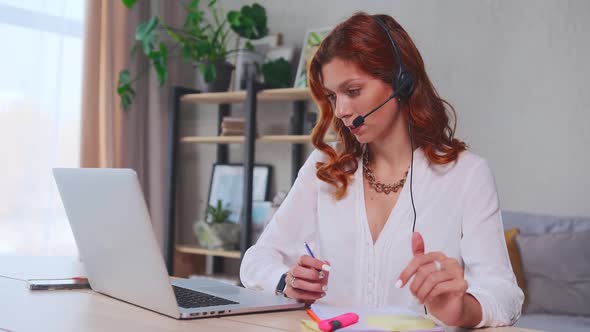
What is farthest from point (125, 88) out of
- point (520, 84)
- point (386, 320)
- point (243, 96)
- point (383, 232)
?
point (386, 320)

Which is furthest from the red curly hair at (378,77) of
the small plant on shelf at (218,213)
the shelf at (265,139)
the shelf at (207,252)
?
the small plant on shelf at (218,213)

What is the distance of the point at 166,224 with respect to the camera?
377 centimetres

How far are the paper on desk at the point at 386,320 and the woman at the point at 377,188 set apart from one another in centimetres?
26

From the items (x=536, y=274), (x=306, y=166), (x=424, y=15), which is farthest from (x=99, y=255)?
(x=424, y=15)

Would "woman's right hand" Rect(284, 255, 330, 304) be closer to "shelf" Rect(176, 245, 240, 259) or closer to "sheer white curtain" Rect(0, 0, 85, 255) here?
"shelf" Rect(176, 245, 240, 259)

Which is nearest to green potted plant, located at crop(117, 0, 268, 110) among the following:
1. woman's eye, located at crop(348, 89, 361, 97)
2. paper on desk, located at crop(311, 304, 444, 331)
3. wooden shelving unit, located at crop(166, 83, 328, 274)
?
wooden shelving unit, located at crop(166, 83, 328, 274)

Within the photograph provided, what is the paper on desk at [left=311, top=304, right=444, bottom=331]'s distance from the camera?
1001 mm

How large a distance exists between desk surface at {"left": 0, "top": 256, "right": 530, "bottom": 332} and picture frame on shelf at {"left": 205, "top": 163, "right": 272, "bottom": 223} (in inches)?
87.9

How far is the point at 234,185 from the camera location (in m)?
3.72

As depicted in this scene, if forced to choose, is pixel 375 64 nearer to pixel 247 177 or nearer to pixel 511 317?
pixel 511 317

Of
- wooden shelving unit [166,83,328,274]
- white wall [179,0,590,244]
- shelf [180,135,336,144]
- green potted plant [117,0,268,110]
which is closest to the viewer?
white wall [179,0,590,244]

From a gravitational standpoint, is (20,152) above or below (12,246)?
above

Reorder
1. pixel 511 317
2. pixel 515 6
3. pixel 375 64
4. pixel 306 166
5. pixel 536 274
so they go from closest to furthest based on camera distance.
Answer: pixel 511 317, pixel 375 64, pixel 306 166, pixel 536 274, pixel 515 6

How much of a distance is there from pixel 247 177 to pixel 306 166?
1636mm
